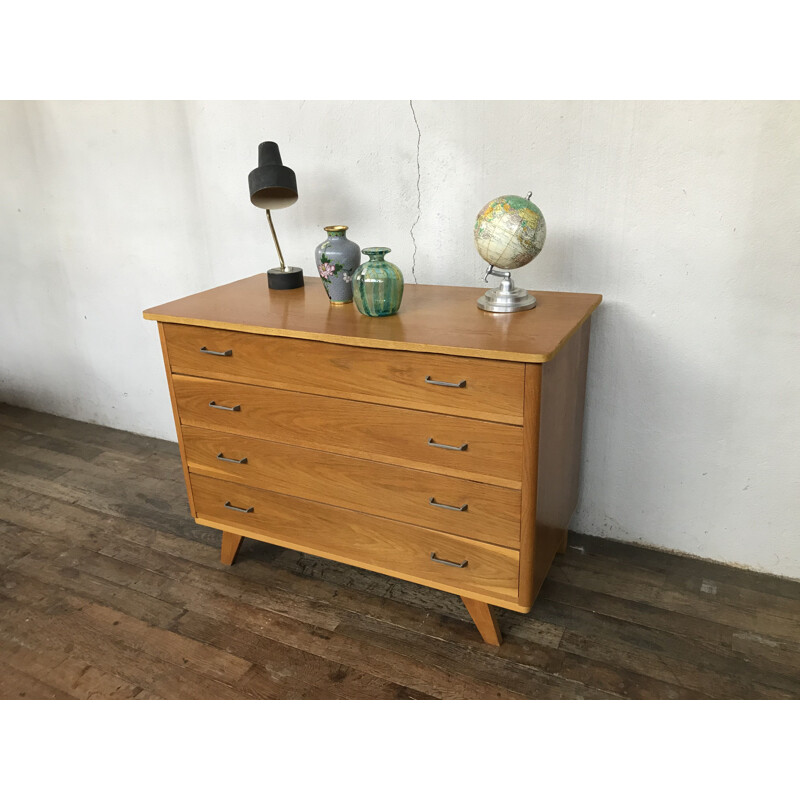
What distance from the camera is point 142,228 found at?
2580mm

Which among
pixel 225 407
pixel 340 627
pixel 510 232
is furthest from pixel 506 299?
pixel 340 627

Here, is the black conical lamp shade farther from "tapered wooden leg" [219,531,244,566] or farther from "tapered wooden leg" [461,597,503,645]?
"tapered wooden leg" [461,597,503,645]

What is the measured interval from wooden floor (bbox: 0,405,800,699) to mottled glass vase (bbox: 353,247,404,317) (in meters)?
0.82

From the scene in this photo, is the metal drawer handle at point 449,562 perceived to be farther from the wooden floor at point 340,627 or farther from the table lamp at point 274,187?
the table lamp at point 274,187

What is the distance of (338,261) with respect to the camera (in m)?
1.69

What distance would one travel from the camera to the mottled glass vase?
5.16 feet

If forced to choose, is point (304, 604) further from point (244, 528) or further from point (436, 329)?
point (436, 329)

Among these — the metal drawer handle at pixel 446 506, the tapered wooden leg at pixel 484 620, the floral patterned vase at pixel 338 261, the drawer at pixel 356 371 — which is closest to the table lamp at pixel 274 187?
the floral patterned vase at pixel 338 261

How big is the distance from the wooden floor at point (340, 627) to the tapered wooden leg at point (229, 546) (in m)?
0.03

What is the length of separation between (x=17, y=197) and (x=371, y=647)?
97.9 inches

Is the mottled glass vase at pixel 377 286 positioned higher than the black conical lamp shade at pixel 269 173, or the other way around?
the black conical lamp shade at pixel 269 173

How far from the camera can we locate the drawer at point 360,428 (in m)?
1.45

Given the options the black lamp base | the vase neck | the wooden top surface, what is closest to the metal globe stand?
the wooden top surface
